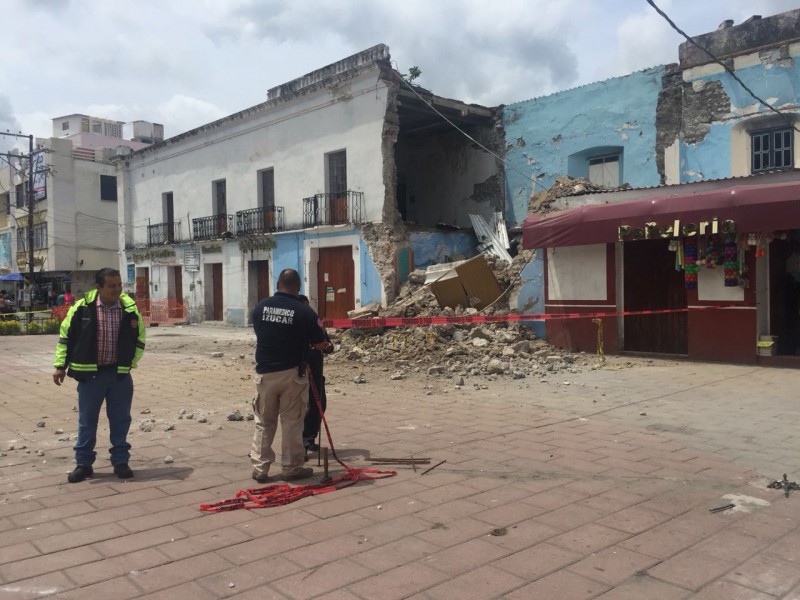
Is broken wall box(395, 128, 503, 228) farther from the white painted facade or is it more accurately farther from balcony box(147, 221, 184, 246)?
balcony box(147, 221, 184, 246)

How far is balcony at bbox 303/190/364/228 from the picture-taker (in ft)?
62.6

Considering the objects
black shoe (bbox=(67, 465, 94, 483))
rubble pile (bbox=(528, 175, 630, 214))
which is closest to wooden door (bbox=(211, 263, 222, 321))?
rubble pile (bbox=(528, 175, 630, 214))

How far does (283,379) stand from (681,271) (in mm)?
9614

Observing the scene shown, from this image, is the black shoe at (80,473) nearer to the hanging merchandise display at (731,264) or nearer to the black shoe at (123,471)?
the black shoe at (123,471)

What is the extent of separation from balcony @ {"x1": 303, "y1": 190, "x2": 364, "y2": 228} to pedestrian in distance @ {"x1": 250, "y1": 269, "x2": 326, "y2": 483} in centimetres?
1397

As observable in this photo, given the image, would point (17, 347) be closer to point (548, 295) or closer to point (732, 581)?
point (548, 295)

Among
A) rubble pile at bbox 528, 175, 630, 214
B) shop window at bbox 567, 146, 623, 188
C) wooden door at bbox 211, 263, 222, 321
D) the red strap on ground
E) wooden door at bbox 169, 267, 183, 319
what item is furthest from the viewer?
wooden door at bbox 169, 267, 183, 319

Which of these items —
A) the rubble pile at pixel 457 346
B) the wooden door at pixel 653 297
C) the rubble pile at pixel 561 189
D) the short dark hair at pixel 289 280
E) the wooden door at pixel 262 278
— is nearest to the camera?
the short dark hair at pixel 289 280

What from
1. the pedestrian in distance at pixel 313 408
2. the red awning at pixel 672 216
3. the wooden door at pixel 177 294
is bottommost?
the pedestrian in distance at pixel 313 408

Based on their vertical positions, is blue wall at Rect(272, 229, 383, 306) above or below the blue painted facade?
below

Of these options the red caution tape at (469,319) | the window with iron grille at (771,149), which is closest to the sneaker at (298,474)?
the red caution tape at (469,319)

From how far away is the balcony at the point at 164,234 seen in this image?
27.0 metres

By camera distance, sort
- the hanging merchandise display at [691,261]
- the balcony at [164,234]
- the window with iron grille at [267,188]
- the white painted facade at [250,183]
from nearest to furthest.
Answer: the hanging merchandise display at [691,261]
the white painted facade at [250,183]
the window with iron grille at [267,188]
the balcony at [164,234]

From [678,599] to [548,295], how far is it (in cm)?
1075
